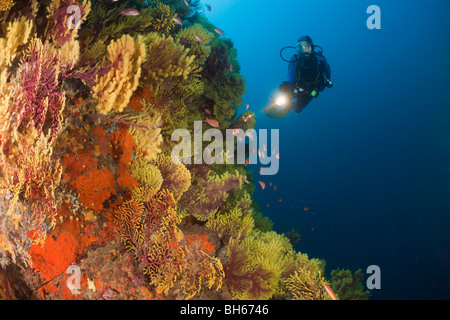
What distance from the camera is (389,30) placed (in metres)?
77.1

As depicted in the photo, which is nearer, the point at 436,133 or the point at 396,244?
the point at 396,244

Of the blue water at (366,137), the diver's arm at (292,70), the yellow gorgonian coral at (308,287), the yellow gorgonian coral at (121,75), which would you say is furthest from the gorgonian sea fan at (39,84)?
the blue water at (366,137)

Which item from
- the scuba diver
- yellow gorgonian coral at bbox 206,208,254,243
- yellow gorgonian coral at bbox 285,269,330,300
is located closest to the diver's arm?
the scuba diver

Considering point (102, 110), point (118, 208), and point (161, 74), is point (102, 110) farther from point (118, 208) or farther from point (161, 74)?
point (118, 208)

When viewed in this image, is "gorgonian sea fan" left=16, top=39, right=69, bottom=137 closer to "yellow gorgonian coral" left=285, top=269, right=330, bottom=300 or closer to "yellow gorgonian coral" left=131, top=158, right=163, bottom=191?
"yellow gorgonian coral" left=131, top=158, right=163, bottom=191

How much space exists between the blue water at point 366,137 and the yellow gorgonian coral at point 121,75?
982 inches

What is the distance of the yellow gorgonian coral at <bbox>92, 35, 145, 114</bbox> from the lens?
225 cm

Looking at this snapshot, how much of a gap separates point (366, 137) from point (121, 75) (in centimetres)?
8426

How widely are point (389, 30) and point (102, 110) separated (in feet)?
332

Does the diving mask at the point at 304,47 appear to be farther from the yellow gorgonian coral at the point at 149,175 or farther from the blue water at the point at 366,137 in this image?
the blue water at the point at 366,137

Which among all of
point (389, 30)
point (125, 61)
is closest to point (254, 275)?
point (125, 61)

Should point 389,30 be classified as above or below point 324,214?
above

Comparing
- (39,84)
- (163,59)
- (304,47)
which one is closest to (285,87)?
(304,47)
